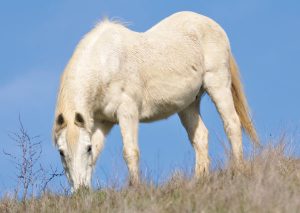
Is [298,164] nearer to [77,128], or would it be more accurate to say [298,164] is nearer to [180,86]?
[180,86]

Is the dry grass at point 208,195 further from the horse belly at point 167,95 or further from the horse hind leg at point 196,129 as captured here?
the horse hind leg at point 196,129

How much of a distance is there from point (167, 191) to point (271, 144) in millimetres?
1945

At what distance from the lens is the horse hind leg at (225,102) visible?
399 inches

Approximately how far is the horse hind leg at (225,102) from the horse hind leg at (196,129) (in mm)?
329

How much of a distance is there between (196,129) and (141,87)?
161cm

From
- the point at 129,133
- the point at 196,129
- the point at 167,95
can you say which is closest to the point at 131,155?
the point at 129,133

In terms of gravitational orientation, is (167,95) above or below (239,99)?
below

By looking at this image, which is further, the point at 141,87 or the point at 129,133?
the point at 141,87

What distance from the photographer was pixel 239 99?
427 inches

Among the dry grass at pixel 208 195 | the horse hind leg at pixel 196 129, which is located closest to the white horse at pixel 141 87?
the horse hind leg at pixel 196 129

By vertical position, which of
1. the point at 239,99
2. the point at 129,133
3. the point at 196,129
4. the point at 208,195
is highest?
the point at 239,99

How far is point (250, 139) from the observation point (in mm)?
10617

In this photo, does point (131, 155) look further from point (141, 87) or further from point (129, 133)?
point (141, 87)

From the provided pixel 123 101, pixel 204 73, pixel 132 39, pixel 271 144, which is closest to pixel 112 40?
pixel 132 39
